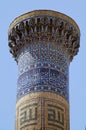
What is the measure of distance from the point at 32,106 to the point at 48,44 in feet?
5.95

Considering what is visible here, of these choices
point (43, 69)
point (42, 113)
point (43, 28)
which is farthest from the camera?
point (43, 28)

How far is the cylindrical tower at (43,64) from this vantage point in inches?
443

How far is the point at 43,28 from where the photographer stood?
486 inches

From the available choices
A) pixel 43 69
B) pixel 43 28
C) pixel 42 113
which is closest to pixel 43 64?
pixel 43 69

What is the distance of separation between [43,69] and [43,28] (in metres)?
1.21

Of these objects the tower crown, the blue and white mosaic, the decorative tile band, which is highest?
the tower crown

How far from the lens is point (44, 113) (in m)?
11.2

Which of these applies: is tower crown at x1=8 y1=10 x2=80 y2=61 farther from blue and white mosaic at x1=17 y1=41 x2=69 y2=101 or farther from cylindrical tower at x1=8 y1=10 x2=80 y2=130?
blue and white mosaic at x1=17 y1=41 x2=69 y2=101

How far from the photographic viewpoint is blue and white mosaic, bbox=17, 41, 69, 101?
38.0 feet

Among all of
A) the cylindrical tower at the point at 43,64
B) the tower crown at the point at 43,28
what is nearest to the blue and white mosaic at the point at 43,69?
the cylindrical tower at the point at 43,64

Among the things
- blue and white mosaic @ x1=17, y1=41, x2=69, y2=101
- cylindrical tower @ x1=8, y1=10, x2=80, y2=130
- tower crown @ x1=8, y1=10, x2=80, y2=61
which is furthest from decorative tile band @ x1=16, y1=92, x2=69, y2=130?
tower crown @ x1=8, y1=10, x2=80, y2=61

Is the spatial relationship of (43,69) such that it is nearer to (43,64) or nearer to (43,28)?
(43,64)

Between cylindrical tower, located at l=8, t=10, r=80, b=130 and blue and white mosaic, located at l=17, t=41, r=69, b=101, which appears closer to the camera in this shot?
cylindrical tower, located at l=8, t=10, r=80, b=130

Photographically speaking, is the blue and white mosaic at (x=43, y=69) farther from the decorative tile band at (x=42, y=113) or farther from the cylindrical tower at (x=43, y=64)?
the decorative tile band at (x=42, y=113)
